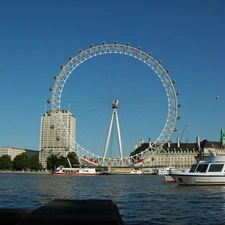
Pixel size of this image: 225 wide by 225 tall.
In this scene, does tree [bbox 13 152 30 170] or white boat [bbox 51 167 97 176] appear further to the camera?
tree [bbox 13 152 30 170]

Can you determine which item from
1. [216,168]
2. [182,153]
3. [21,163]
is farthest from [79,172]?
[182,153]

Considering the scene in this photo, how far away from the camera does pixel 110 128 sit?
246 ft

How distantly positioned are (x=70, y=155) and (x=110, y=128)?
6558cm

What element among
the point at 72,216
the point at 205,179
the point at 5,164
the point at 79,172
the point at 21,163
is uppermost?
the point at 21,163

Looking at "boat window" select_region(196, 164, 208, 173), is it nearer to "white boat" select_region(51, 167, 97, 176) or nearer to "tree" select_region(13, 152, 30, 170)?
"white boat" select_region(51, 167, 97, 176)

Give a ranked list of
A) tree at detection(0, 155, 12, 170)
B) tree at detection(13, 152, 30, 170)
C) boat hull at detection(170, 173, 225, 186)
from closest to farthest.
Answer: boat hull at detection(170, 173, 225, 186) → tree at detection(13, 152, 30, 170) → tree at detection(0, 155, 12, 170)

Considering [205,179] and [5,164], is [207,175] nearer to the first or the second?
[205,179]

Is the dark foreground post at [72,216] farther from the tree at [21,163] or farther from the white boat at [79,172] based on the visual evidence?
the tree at [21,163]

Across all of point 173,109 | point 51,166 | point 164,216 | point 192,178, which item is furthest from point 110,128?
point 51,166

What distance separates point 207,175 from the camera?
36438mm

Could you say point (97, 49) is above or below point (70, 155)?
above

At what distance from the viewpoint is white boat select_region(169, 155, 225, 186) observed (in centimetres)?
3647

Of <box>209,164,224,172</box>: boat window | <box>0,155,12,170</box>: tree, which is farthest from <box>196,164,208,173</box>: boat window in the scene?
<box>0,155,12,170</box>: tree

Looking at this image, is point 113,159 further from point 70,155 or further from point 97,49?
point 70,155
